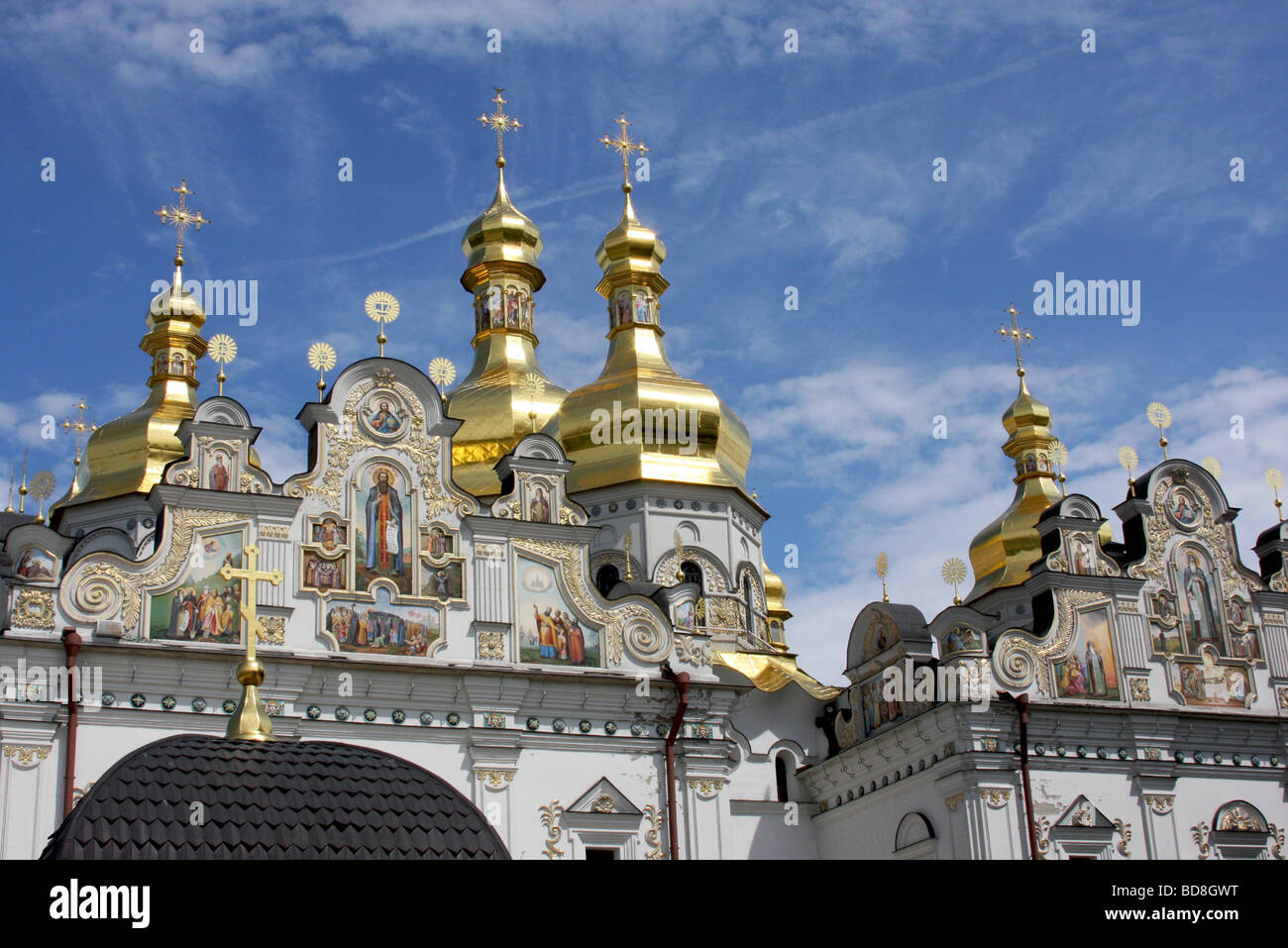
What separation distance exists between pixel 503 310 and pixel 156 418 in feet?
26.3

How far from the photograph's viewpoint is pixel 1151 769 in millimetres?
22172

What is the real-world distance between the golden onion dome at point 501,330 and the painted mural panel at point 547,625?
1009 centimetres

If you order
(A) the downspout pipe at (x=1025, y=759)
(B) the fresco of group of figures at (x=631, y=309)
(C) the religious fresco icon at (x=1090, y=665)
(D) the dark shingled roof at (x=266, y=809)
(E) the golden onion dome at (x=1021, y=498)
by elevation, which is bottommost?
(D) the dark shingled roof at (x=266, y=809)

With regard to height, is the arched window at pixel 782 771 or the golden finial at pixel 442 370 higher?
the golden finial at pixel 442 370

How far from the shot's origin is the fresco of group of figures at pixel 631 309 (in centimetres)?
3088

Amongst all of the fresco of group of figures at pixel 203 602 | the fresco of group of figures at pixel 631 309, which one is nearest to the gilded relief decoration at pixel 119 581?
the fresco of group of figures at pixel 203 602

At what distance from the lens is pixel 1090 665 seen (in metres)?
22.6

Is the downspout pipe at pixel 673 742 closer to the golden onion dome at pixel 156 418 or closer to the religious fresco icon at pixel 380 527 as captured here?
the religious fresco icon at pixel 380 527

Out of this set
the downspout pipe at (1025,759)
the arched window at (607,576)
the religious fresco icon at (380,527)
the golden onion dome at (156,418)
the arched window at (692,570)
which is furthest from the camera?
the golden onion dome at (156,418)

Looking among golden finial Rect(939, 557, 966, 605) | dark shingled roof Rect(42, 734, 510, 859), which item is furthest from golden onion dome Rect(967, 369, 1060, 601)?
dark shingled roof Rect(42, 734, 510, 859)

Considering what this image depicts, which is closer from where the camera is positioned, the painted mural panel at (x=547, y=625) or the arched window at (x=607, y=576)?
the painted mural panel at (x=547, y=625)

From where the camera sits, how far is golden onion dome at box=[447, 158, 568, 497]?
30.5m
